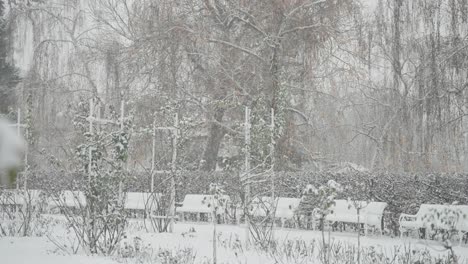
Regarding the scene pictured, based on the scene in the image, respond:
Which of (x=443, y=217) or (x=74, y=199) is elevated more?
(x=74, y=199)

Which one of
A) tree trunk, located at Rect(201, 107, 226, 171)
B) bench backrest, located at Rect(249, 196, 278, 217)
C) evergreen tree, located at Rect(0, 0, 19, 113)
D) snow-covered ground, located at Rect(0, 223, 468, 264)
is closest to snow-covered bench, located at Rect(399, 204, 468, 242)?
snow-covered ground, located at Rect(0, 223, 468, 264)

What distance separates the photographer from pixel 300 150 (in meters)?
14.6

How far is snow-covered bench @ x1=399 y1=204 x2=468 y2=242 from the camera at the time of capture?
779cm

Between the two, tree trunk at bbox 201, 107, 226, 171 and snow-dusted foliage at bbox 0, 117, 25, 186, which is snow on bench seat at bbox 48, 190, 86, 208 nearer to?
tree trunk at bbox 201, 107, 226, 171

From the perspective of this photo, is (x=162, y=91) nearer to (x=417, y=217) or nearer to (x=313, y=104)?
(x=313, y=104)

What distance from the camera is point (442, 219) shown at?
7.66m

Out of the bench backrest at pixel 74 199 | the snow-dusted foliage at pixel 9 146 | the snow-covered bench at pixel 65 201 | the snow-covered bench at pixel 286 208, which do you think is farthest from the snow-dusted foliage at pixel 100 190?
the snow-dusted foliage at pixel 9 146

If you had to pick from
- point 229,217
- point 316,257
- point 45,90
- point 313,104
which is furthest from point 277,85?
point 45,90

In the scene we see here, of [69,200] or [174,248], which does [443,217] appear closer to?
[174,248]

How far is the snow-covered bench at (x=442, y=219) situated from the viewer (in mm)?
7786

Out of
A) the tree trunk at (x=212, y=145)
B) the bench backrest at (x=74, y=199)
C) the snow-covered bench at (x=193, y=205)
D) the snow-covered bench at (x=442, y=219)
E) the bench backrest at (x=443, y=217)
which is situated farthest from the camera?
the tree trunk at (x=212, y=145)

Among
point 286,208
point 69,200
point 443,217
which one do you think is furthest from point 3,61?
point 69,200

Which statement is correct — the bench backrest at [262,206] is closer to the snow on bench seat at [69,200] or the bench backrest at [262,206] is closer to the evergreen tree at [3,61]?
A: the snow on bench seat at [69,200]

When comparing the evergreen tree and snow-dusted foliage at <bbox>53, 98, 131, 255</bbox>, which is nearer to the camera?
the evergreen tree
